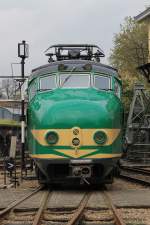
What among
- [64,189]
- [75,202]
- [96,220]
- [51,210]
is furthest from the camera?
[64,189]

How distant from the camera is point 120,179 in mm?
19359

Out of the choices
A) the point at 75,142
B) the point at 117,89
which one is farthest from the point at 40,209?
the point at 117,89

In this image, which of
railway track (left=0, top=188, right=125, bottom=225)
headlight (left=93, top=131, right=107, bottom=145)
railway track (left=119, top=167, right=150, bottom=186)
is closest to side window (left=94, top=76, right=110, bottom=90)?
headlight (left=93, top=131, right=107, bottom=145)

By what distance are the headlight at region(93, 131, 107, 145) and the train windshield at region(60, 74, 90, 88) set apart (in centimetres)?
191

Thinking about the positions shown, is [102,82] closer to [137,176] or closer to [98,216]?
[98,216]

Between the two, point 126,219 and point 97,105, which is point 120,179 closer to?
point 97,105

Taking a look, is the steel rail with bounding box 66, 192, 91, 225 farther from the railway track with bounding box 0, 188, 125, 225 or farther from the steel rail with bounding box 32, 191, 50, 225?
the steel rail with bounding box 32, 191, 50, 225

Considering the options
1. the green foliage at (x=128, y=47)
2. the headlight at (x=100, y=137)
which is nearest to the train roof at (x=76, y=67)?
the headlight at (x=100, y=137)

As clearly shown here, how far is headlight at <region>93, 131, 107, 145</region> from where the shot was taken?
45.8 feet

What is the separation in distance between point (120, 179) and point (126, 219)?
9.65 m

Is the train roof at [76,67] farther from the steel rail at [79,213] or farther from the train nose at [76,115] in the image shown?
the steel rail at [79,213]

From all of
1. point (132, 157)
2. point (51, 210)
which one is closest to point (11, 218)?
point (51, 210)

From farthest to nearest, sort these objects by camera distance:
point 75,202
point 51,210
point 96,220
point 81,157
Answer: point 81,157
point 75,202
point 51,210
point 96,220

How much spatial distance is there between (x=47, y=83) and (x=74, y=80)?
2.30ft
